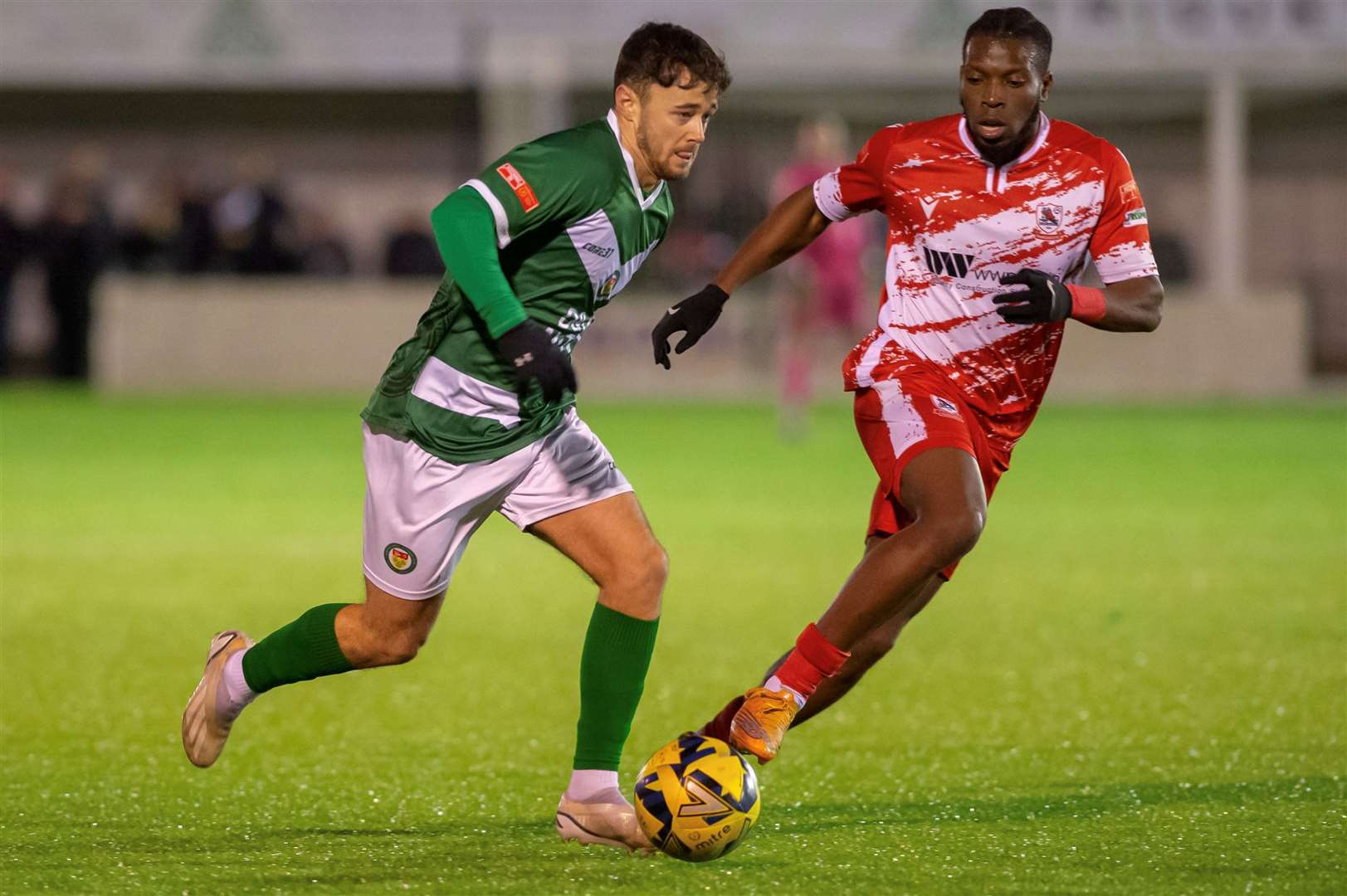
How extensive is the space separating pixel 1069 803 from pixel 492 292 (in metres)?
2.02

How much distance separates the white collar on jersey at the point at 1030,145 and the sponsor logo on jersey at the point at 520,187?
50.8 inches

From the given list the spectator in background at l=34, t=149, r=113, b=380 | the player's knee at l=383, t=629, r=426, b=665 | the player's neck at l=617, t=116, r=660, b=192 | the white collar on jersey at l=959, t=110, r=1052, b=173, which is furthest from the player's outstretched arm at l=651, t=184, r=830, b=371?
the spectator in background at l=34, t=149, r=113, b=380

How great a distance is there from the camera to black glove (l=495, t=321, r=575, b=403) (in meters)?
4.51

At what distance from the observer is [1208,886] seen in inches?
172

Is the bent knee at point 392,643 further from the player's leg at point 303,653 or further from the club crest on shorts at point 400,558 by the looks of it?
the club crest on shorts at point 400,558

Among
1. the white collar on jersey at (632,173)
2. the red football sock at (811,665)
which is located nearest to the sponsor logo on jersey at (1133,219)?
the white collar on jersey at (632,173)

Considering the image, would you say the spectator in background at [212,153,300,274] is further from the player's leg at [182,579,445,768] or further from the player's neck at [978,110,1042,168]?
the player's neck at [978,110,1042,168]

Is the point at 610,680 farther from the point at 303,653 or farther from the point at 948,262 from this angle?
the point at 948,262

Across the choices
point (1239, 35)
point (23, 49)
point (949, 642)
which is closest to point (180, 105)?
point (23, 49)

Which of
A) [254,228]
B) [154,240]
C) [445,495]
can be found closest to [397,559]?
[445,495]

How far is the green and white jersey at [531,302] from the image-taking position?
4.86 metres

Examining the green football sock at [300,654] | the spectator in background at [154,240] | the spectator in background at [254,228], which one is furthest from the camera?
the spectator in background at [154,240]

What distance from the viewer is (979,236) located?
5.43 meters

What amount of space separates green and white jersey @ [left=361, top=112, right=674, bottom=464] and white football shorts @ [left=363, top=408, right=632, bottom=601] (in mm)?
37
